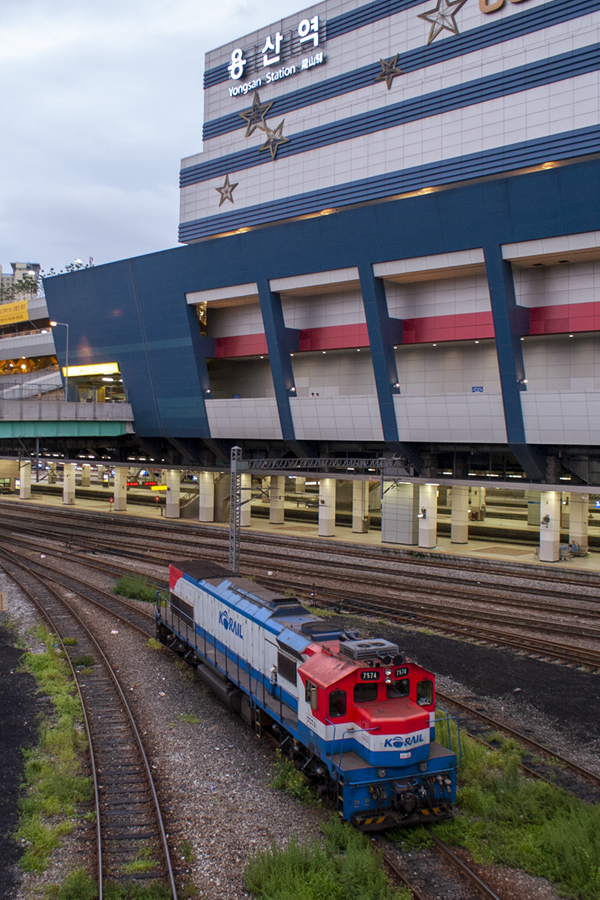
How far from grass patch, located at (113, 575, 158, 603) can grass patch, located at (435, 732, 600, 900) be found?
1860 centimetres

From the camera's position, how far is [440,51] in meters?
42.4

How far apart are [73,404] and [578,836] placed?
46211 mm

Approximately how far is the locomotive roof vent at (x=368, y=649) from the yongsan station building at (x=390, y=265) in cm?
2524

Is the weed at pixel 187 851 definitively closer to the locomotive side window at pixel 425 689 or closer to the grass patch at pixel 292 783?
the grass patch at pixel 292 783

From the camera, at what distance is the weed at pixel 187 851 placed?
11.1 meters

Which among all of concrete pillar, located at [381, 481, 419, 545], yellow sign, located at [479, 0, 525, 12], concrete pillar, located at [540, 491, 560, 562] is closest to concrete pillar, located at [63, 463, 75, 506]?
concrete pillar, located at [381, 481, 419, 545]

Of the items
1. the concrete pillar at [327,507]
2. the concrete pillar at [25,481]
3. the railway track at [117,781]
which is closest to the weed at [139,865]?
the railway track at [117,781]

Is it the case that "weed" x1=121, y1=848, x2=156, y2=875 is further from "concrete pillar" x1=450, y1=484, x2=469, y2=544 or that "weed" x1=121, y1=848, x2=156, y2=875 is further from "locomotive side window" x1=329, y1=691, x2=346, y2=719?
"concrete pillar" x1=450, y1=484, x2=469, y2=544

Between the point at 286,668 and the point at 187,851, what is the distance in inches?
148

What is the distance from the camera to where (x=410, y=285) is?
41.2m

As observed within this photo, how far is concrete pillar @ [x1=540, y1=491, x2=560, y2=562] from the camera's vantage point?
Result: 3781 centimetres

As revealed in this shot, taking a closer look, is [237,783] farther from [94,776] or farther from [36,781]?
[36,781]

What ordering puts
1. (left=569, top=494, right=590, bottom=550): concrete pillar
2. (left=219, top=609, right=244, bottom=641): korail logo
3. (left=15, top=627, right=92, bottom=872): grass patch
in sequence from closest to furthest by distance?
(left=15, top=627, right=92, bottom=872): grass patch, (left=219, top=609, right=244, bottom=641): korail logo, (left=569, top=494, right=590, bottom=550): concrete pillar

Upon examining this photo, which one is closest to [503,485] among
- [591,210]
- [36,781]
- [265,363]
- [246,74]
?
[591,210]
